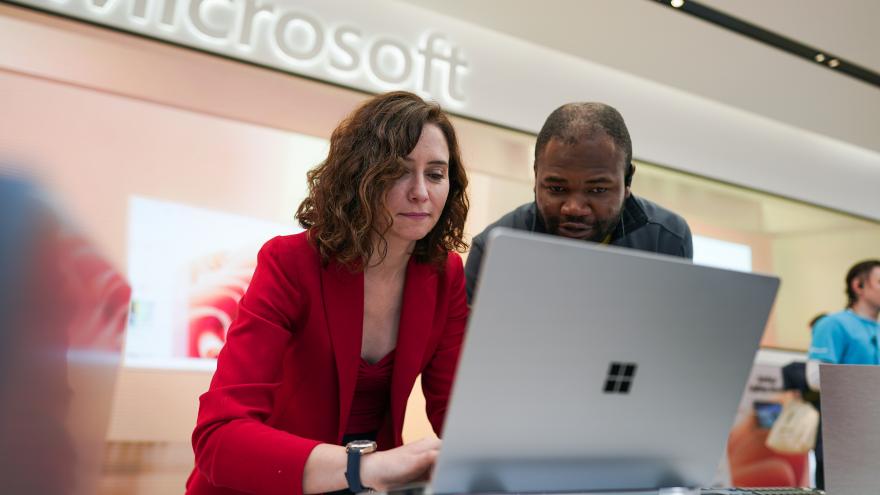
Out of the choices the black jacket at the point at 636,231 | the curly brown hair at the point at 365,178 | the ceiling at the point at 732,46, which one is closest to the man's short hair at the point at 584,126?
the black jacket at the point at 636,231

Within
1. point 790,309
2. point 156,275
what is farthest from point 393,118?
point 790,309

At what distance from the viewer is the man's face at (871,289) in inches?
173

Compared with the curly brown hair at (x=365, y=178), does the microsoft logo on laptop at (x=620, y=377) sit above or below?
below

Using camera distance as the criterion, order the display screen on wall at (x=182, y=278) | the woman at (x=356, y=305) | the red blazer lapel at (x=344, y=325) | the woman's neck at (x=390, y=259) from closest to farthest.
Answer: the woman at (x=356, y=305) → the red blazer lapel at (x=344, y=325) → the woman's neck at (x=390, y=259) → the display screen on wall at (x=182, y=278)

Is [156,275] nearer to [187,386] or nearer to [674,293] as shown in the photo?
[187,386]

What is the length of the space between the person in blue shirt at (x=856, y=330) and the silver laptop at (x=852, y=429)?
3.38 m

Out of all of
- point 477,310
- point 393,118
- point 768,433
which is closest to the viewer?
point 477,310

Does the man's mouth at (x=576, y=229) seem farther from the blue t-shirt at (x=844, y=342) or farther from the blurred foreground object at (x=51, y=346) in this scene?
the blue t-shirt at (x=844, y=342)

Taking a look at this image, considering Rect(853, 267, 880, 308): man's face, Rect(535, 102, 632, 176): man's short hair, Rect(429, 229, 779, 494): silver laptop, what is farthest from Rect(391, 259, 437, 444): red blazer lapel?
Rect(853, 267, 880, 308): man's face

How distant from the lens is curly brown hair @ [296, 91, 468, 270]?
1356 mm

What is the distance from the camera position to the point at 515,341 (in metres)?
0.74

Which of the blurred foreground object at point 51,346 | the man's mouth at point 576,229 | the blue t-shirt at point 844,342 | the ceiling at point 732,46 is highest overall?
the ceiling at point 732,46

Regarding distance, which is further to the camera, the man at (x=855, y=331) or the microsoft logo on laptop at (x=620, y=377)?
the man at (x=855, y=331)

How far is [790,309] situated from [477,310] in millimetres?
5204
